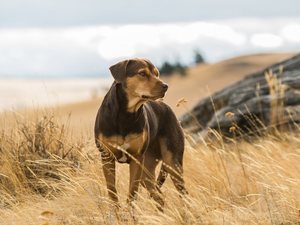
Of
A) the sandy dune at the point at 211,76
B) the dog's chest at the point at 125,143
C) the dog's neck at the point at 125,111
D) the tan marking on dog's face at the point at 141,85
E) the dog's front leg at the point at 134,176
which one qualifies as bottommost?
the sandy dune at the point at 211,76

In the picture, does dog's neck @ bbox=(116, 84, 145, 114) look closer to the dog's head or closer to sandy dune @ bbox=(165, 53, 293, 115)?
the dog's head

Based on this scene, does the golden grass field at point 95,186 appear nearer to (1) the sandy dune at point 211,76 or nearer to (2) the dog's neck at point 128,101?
(2) the dog's neck at point 128,101

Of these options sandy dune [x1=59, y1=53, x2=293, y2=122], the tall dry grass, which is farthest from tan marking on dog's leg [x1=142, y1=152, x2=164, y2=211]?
sandy dune [x1=59, y1=53, x2=293, y2=122]

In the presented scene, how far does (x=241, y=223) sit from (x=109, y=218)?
1.01m

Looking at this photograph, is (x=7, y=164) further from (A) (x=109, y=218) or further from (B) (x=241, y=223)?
(B) (x=241, y=223)

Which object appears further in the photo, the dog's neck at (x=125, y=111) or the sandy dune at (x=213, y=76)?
the sandy dune at (x=213, y=76)

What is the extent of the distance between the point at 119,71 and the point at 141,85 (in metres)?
0.22

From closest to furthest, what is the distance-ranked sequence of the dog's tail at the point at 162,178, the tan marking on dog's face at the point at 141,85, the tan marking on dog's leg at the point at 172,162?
the tan marking on dog's face at the point at 141,85 < the tan marking on dog's leg at the point at 172,162 < the dog's tail at the point at 162,178

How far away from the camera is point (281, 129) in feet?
37.3

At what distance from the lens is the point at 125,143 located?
20.4ft

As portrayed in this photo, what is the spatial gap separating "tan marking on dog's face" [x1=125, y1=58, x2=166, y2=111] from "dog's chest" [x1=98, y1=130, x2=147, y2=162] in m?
0.27

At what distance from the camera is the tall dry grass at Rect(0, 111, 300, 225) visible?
5848mm

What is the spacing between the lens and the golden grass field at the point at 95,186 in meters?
5.86

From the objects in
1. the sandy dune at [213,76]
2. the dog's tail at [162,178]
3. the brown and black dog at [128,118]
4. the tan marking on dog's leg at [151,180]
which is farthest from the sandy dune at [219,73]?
the brown and black dog at [128,118]
